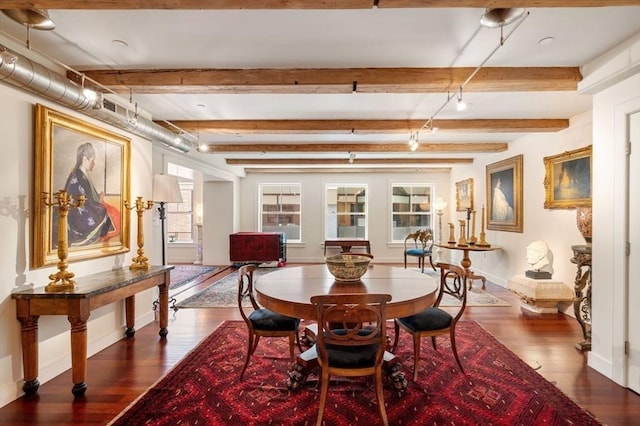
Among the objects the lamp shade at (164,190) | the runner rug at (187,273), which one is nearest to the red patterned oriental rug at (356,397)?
the lamp shade at (164,190)

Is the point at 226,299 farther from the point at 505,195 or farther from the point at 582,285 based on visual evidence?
the point at 505,195

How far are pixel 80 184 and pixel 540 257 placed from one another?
5.35 metres

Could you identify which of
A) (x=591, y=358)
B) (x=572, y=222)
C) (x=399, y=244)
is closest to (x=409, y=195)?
(x=399, y=244)

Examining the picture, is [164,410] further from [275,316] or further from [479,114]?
[479,114]

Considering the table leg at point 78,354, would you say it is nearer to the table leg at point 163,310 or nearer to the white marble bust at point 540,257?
the table leg at point 163,310

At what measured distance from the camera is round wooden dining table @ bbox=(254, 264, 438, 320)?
6.67 feet

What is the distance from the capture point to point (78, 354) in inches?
90.4

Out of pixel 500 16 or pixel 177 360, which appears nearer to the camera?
pixel 500 16

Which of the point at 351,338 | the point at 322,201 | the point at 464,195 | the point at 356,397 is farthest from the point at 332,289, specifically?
the point at 322,201

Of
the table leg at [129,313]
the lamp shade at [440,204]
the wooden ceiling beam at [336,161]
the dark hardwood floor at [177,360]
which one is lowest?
the dark hardwood floor at [177,360]

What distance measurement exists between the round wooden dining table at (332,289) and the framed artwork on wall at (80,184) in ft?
5.50

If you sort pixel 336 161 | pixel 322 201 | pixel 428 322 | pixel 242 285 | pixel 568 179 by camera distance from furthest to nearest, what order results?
pixel 322 201
pixel 336 161
pixel 568 179
pixel 242 285
pixel 428 322

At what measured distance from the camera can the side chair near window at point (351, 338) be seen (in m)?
1.84

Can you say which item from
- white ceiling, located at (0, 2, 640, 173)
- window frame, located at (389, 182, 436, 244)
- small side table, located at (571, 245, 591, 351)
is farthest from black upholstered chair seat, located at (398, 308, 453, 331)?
window frame, located at (389, 182, 436, 244)
